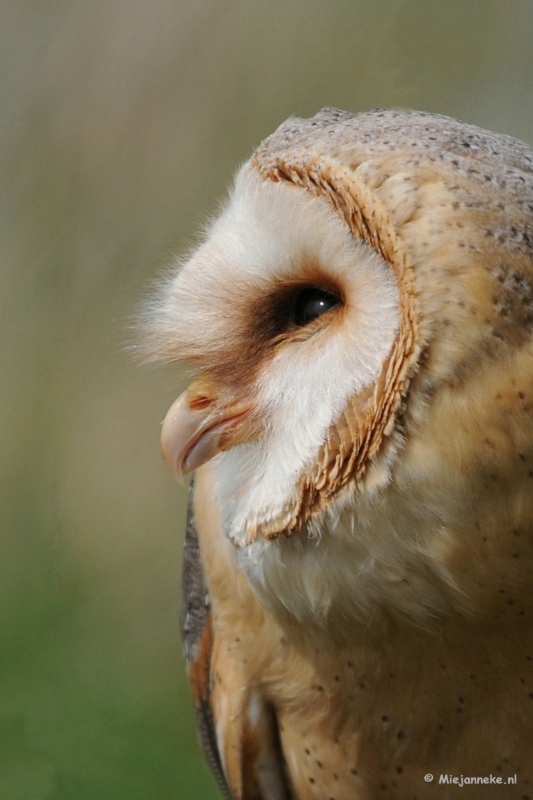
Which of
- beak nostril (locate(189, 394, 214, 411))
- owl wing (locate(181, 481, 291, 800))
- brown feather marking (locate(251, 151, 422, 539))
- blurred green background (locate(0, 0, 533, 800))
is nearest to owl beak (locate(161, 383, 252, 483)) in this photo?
beak nostril (locate(189, 394, 214, 411))

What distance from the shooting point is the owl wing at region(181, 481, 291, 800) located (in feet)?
3.69

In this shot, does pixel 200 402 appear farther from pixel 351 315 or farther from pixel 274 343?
pixel 351 315

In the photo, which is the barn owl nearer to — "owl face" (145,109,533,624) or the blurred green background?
"owl face" (145,109,533,624)

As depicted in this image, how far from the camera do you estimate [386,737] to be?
1.00 meters

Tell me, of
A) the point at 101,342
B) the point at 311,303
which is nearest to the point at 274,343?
the point at 311,303

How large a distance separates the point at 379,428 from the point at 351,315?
0.11 m

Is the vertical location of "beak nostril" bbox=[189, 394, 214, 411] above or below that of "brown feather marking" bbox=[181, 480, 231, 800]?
above

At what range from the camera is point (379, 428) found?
73 centimetres

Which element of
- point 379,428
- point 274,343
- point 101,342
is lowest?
point 379,428

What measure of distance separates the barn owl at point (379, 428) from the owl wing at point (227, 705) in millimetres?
97

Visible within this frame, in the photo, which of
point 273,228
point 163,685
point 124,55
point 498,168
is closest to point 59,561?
point 163,685

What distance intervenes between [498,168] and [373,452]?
12.2 inches

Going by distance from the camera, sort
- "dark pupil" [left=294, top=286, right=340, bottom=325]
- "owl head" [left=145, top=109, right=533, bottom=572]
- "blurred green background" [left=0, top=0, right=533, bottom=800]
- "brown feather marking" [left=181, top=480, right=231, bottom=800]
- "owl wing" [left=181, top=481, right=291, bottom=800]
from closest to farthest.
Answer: "owl head" [left=145, top=109, right=533, bottom=572] → "dark pupil" [left=294, top=286, right=340, bottom=325] → "owl wing" [left=181, top=481, right=291, bottom=800] → "brown feather marking" [left=181, top=480, right=231, bottom=800] → "blurred green background" [left=0, top=0, right=533, bottom=800]

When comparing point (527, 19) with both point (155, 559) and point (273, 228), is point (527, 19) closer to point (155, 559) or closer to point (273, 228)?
point (273, 228)
